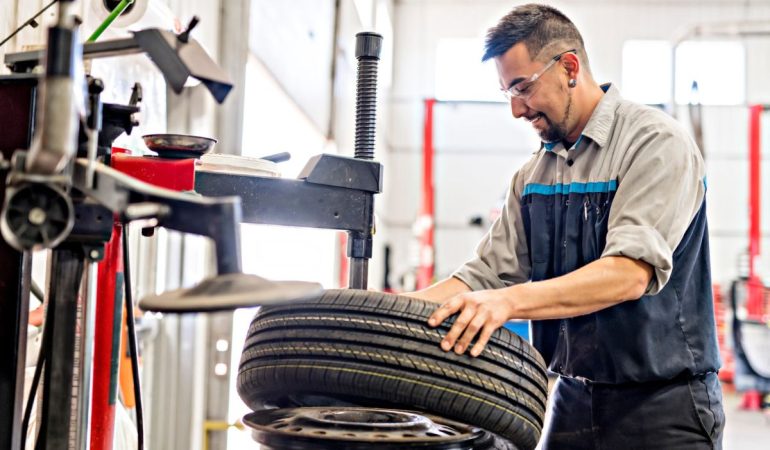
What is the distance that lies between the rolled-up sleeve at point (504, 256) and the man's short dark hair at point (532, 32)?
1.06 ft

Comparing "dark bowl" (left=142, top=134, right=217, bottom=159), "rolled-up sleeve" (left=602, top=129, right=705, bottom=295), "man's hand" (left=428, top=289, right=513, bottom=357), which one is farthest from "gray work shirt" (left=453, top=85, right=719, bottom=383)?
"dark bowl" (left=142, top=134, right=217, bottom=159)

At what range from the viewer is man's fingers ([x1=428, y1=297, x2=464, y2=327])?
1372 millimetres

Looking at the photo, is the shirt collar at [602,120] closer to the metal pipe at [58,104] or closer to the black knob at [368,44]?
the black knob at [368,44]

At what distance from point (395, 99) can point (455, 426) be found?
34.5 ft

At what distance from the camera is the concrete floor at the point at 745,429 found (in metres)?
5.92

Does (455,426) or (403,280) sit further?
(403,280)

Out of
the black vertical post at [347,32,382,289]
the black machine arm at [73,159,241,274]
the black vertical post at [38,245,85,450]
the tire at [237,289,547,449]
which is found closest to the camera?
the black machine arm at [73,159,241,274]

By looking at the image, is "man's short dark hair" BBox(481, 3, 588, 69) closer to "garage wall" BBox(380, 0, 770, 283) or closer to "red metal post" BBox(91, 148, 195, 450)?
"red metal post" BBox(91, 148, 195, 450)

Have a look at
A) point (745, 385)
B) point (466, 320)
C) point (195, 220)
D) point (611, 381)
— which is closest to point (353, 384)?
point (466, 320)

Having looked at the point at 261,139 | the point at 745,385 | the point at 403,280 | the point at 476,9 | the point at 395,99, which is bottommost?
the point at 745,385

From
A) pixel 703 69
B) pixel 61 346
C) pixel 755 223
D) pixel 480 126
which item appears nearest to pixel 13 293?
pixel 61 346

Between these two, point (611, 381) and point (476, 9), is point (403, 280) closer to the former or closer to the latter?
point (476, 9)

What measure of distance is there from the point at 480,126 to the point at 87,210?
10887 millimetres

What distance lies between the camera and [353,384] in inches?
53.3
